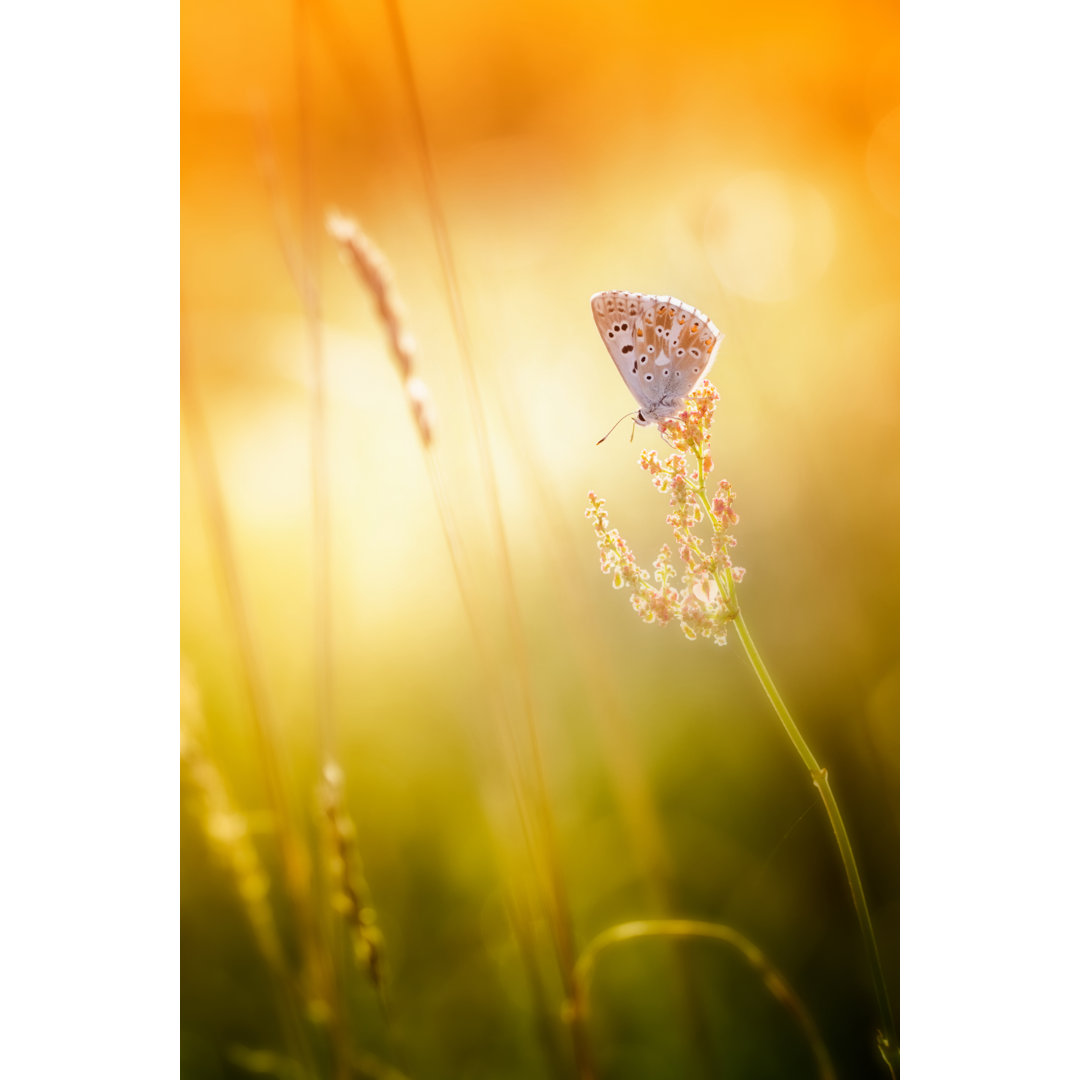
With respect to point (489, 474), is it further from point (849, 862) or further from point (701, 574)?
point (849, 862)

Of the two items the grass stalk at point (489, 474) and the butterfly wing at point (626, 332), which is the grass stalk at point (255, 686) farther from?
the butterfly wing at point (626, 332)

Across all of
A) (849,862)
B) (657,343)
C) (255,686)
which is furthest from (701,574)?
(255,686)

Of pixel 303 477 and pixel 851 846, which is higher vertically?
pixel 303 477

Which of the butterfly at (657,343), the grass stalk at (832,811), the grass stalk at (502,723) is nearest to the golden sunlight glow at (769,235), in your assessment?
the butterfly at (657,343)
